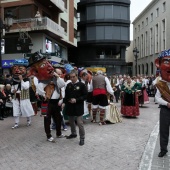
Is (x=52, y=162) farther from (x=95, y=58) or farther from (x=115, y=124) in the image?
(x=95, y=58)

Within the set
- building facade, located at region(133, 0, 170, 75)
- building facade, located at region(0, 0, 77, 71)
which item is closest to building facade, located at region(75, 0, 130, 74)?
building facade, located at region(133, 0, 170, 75)

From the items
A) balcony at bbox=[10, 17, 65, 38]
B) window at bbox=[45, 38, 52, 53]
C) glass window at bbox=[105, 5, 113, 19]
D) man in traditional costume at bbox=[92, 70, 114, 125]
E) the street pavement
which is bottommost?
the street pavement

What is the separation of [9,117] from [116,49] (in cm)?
3331

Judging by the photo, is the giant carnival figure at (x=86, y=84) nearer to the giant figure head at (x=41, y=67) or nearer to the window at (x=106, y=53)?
the giant figure head at (x=41, y=67)

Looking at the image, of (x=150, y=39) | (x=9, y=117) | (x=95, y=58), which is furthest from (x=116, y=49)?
(x=9, y=117)

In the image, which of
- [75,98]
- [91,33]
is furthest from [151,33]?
[75,98]

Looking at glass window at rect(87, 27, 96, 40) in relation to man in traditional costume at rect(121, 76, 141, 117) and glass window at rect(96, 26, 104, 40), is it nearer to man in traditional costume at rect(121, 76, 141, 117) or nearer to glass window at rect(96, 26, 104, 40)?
glass window at rect(96, 26, 104, 40)

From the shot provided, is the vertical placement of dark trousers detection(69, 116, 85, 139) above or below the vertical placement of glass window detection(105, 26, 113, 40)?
below

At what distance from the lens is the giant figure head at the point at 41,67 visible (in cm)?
644

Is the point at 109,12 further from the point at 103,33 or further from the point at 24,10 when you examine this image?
the point at 24,10

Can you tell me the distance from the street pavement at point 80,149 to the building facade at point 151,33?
115 ft

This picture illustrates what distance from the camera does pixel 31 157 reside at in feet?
17.9

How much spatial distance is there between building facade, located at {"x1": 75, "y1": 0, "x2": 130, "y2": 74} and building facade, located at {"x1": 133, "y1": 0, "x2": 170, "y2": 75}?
569 cm

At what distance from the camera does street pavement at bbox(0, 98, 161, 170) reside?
196 inches
